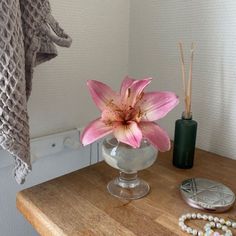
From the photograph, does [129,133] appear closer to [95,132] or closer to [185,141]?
[95,132]

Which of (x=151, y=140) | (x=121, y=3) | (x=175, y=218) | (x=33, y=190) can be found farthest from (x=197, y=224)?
(x=121, y=3)

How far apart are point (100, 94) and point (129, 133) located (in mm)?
106

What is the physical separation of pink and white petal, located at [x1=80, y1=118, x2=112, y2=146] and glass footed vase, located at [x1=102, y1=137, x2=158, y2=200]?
49 mm

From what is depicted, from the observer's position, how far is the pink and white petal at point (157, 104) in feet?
1.66

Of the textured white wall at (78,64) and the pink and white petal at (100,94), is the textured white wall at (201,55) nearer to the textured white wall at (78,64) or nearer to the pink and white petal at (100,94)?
the textured white wall at (78,64)

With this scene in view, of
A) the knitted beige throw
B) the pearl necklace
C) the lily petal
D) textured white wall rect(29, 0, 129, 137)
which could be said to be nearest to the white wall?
textured white wall rect(29, 0, 129, 137)

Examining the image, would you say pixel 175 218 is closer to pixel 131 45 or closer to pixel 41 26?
pixel 41 26

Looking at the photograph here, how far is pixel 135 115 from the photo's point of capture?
0.50m

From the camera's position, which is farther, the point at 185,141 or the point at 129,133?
the point at 185,141

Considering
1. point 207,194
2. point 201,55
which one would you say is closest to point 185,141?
point 207,194

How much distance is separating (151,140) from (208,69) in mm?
341

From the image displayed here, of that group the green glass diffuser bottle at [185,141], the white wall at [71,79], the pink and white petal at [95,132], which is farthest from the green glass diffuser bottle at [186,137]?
the white wall at [71,79]

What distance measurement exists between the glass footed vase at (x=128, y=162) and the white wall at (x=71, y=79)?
0.30 m

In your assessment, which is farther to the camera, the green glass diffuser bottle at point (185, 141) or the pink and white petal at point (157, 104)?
the green glass diffuser bottle at point (185, 141)
